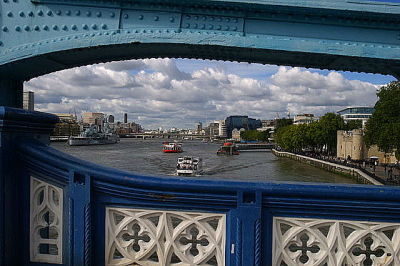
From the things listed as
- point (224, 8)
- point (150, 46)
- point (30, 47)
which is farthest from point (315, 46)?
point (30, 47)

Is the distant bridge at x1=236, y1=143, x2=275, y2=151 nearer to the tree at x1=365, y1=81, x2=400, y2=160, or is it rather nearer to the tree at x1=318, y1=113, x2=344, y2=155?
the tree at x1=318, y1=113, x2=344, y2=155

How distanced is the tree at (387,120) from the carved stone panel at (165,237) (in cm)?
2671

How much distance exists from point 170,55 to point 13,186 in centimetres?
407

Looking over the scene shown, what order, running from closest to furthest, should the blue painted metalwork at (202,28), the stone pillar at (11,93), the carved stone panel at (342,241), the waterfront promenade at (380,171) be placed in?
1. the carved stone panel at (342,241)
2. the blue painted metalwork at (202,28)
3. the stone pillar at (11,93)
4. the waterfront promenade at (380,171)

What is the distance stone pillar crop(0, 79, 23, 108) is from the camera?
527 centimetres

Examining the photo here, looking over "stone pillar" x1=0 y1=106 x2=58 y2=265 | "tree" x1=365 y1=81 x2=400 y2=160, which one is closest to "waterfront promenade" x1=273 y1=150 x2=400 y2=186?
"tree" x1=365 y1=81 x2=400 y2=160

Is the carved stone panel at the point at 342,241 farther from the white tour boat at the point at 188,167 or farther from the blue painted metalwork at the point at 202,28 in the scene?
the white tour boat at the point at 188,167

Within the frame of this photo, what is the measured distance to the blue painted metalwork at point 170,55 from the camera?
2607 mm

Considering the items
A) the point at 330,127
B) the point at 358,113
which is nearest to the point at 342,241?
the point at 330,127

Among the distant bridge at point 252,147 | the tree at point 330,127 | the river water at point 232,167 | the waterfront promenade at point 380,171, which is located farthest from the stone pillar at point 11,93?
the distant bridge at point 252,147

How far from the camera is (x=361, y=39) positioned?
5395 millimetres

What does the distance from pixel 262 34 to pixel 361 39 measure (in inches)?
59.5

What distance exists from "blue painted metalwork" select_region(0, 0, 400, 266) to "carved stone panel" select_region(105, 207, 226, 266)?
0.21 feet

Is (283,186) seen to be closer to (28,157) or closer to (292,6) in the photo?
(28,157)
